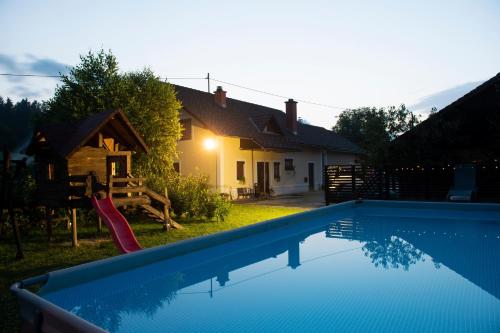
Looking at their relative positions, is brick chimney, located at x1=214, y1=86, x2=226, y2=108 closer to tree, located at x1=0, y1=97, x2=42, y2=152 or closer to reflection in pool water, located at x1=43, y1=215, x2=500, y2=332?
reflection in pool water, located at x1=43, y1=215, x2=500, y2=332

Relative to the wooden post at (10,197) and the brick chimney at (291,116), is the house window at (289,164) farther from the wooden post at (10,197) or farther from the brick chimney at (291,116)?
the wooden post at (10,197)

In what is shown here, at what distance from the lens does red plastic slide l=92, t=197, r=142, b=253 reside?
794cm

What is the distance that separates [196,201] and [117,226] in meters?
5.27

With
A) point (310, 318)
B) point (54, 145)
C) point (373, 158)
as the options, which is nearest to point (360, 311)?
point (310, 318)

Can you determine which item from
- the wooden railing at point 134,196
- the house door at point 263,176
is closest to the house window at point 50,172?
the wooden railing at point 134,196

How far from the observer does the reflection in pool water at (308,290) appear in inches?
179

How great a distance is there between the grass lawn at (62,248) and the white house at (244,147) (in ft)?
31.0

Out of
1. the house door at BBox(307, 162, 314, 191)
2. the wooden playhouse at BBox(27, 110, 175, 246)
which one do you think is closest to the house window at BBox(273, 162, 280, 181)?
the house door at BBox(307, 162, 314, 191)

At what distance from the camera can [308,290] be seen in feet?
18.8

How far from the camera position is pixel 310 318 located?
182 inches

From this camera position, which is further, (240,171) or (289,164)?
(289,164)

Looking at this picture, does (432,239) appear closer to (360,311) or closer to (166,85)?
(360,311)

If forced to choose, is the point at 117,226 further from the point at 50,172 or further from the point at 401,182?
the point at 401,182

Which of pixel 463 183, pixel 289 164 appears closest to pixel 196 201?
pixel 463 183
